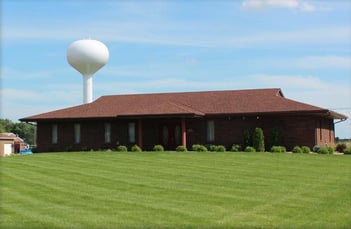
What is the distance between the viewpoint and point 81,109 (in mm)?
40062

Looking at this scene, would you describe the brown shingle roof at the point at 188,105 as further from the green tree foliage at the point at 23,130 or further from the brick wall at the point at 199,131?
the green tree foliage at the point at 23,130

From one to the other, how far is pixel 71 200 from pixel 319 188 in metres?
7.88

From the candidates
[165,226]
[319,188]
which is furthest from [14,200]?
[319,188]

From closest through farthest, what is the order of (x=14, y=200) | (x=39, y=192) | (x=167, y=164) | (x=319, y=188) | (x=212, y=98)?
(x=14, y=200) < (x=39, y=192) < (x=319, y=188) < (x=167, y=164) < (x=212, y=98)

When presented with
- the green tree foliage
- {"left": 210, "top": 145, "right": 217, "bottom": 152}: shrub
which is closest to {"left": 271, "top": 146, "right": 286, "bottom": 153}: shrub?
{"left": 210, "top": 145, "right": 217, "bottom": 152}: shrub

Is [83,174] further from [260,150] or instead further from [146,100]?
[146,100]

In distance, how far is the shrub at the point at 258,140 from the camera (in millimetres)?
33781

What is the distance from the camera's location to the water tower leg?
4726 cm

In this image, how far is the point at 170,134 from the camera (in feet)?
123

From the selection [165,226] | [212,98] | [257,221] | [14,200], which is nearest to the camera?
[165,226]

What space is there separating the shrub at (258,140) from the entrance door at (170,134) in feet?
18.7

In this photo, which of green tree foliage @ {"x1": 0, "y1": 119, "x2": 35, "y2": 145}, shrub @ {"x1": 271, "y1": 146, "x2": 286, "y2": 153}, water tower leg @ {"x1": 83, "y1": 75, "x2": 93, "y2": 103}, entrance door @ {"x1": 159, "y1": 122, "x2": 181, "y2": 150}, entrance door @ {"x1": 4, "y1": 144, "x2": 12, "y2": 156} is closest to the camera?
shrub @ {"x1": 271, "y1": 146, "x2": 286, "y2": 153}

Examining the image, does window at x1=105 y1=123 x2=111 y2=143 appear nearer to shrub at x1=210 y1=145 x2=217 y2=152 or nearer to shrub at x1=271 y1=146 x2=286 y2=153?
shrub at x1=210 y1=145 x2=217 y2=152

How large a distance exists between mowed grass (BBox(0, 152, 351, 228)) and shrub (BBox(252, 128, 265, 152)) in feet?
28.6
